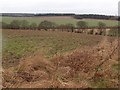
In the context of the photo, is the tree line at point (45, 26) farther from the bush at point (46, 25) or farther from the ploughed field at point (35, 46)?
the ploughed field at point (35, 46)

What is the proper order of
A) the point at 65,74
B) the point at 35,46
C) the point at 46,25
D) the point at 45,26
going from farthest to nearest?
1. the point at 46,25
2. the point at 45,26
3. the point at 35,46
4. the point at 65,74

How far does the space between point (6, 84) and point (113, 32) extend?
26.5m

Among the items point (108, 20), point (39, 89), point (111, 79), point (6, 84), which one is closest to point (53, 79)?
point (39, 89)

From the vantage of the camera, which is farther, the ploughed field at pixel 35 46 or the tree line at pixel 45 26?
the tree line at pixel 45 26

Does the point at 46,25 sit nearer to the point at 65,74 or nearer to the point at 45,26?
the point at 45,26

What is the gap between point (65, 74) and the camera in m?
8.44

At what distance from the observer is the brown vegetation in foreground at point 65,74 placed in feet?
24.4

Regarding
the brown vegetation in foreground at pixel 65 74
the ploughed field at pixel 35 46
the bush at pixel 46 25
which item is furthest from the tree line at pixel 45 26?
the brown vegetation in foreground at pixel 65 74

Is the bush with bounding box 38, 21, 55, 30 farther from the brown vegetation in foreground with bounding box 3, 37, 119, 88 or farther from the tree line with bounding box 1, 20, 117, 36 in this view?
the brown vegetation in foreground with bounding box 3, 37, 119, 88

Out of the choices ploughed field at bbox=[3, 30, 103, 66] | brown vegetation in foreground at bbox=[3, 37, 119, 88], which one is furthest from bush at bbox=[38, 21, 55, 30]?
brown vegetation in foreground at bbox=[3, 37, 119, 88]

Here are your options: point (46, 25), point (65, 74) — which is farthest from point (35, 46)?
point (46, 25)

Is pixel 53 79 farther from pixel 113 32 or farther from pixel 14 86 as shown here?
pixel 113 32

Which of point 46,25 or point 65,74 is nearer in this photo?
point 65,74

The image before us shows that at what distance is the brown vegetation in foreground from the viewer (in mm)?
7446
